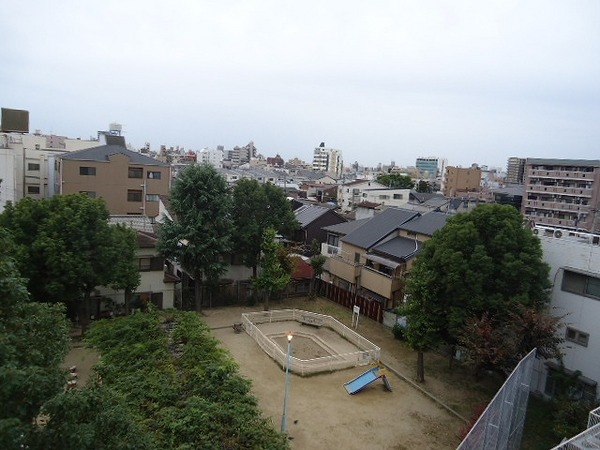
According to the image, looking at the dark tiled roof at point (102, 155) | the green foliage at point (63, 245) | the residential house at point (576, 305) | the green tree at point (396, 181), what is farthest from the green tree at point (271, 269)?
the green tree at point (396, 181)

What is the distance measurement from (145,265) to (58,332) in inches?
629

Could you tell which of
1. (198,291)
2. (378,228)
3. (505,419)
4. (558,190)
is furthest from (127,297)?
(558,190)

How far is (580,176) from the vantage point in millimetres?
53844

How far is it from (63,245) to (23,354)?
12.3m

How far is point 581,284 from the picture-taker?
15445mm

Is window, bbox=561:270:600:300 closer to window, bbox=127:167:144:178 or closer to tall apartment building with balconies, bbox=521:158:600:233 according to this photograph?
window, bbox=127:167:144:178

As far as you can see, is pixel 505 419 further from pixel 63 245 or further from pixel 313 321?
pixel 63 245

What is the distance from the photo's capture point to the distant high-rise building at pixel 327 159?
500 ft

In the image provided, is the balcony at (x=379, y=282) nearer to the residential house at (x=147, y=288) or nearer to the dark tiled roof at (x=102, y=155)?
the residential house at (x=147, y=288)

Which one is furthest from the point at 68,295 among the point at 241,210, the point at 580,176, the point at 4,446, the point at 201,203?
the point at 580,176

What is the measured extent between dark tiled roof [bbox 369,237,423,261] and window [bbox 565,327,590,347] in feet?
32.0

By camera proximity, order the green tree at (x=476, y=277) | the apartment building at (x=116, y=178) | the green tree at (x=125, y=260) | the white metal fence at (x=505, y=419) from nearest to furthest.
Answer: the white metal fence at (x=505, y=419)
the green tree at (x=476, y=277)
the green tree at (x=125, y=260)
the apartment building at (x=116, y=178)

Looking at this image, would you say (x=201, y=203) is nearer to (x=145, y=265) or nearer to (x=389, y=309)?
(x=145, y=265)

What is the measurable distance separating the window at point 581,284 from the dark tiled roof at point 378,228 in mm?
12237
